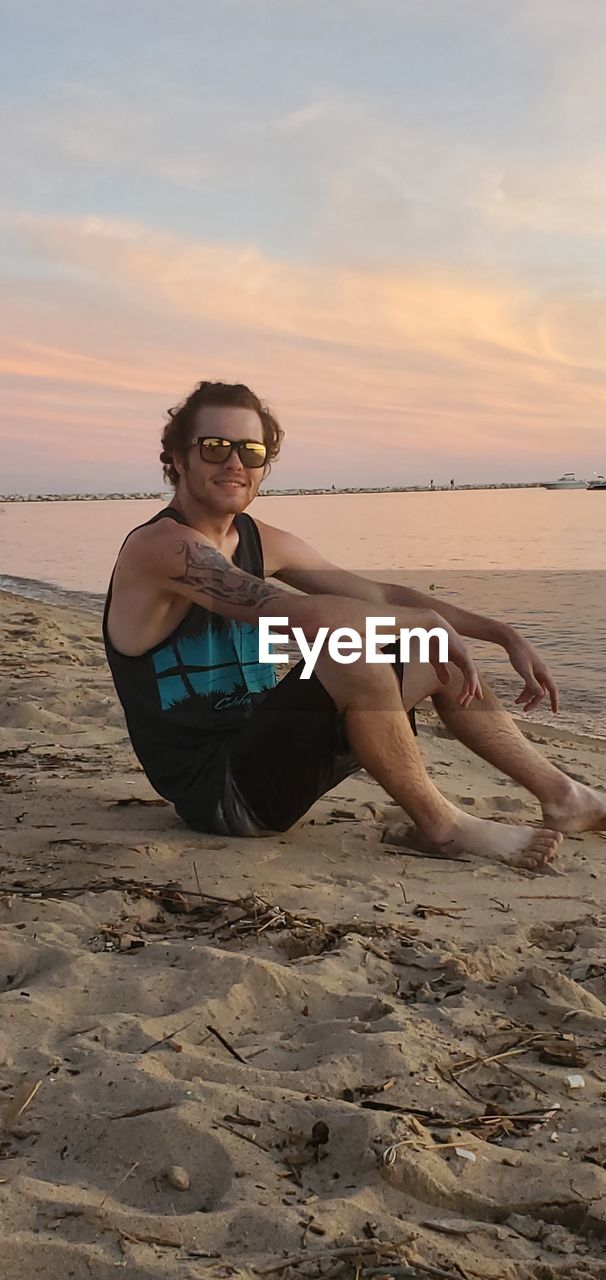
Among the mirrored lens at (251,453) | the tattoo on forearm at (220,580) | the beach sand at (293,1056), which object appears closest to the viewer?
the beach sand at (293,1056)

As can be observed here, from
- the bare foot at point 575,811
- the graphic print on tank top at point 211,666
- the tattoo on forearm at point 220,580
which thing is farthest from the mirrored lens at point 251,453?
the bare foot at point 575,811

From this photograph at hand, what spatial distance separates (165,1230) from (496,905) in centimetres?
159

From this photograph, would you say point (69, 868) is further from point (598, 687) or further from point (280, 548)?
point (598, 687)

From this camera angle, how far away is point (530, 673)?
3268 millimetres

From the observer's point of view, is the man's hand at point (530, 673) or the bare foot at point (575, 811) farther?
the bare foot at point (575, 811)

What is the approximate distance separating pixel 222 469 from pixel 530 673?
1.18m

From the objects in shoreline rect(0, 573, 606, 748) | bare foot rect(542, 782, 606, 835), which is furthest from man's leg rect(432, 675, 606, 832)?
shoreline rect(0, 573, 606, 748)

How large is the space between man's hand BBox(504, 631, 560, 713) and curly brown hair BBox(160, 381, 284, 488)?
1.08 m

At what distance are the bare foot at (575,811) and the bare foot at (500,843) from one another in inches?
5.9

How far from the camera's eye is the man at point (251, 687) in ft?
9.56

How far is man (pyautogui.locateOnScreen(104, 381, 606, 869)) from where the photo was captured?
2.91 metres

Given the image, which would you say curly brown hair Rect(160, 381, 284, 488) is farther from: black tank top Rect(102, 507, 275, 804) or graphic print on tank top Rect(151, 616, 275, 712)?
graphic print on tank top Rect(151, 616, 275, 712)

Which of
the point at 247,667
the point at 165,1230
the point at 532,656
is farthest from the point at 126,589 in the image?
the point at 165,1230

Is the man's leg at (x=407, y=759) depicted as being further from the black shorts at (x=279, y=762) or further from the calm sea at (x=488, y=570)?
the calm sea at (x=488, y=570)
